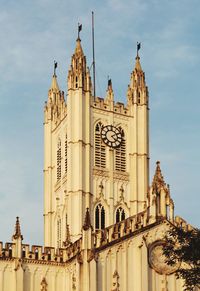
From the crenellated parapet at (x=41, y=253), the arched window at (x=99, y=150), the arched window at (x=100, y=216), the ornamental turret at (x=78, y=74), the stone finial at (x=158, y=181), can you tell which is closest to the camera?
the crenellated parapet at (x=41, y=253)

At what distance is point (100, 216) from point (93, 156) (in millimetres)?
7175

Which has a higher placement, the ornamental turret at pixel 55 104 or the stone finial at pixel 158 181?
the ornamental turret at pixel 55 104

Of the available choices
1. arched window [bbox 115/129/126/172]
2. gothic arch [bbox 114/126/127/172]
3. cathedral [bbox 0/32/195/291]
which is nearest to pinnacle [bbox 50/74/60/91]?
cathedral [bbox 0/32/195/291]

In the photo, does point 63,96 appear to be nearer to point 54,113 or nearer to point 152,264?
point 54,113

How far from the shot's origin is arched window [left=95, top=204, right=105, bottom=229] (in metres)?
102

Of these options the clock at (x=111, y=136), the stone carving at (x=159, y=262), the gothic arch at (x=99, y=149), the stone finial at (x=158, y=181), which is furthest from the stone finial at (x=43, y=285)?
the clock at (x=111, y=136)

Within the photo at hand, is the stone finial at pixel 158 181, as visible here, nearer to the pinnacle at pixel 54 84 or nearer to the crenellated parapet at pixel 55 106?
the crenellated parapet at pixel 55 106

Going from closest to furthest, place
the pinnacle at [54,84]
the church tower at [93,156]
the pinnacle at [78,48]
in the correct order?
the church tower at [93,156], the pinnacle at [78,48], the pinnacle at [54,84]

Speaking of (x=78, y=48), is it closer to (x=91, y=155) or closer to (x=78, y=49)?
(x=78, y=49)

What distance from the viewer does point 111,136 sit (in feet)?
351

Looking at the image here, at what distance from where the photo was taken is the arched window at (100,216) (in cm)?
10150

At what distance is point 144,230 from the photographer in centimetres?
7112

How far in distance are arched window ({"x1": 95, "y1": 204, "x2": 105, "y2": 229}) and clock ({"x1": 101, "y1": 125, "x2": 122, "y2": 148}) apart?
786 cm

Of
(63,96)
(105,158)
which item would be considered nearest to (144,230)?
(105,158)
